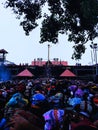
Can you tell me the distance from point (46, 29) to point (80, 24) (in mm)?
1364

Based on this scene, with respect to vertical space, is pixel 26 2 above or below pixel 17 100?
above

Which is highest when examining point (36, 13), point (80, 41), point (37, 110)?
point (36, 13)

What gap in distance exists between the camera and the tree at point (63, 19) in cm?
1552

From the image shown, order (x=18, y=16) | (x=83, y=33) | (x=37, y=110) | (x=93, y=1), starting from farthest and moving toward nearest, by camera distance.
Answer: (x=18, y=16) → (x=83, y=33) → (x=93, y=1) → (x=37, y=110)

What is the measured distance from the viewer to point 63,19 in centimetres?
1641

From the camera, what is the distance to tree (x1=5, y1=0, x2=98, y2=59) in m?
15.5

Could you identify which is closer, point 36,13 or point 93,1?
point 93,1

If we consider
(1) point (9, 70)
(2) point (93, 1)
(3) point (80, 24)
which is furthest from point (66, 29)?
(1) point (9, 70)

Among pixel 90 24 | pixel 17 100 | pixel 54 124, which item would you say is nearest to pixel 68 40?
pixel 90 24

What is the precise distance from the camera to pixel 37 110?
1101 centimetres

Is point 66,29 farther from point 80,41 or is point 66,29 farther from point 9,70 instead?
point 9,70

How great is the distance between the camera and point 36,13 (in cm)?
1733

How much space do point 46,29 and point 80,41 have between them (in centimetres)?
136

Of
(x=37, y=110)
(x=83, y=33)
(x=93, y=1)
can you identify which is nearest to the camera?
(x=37, y=110)
